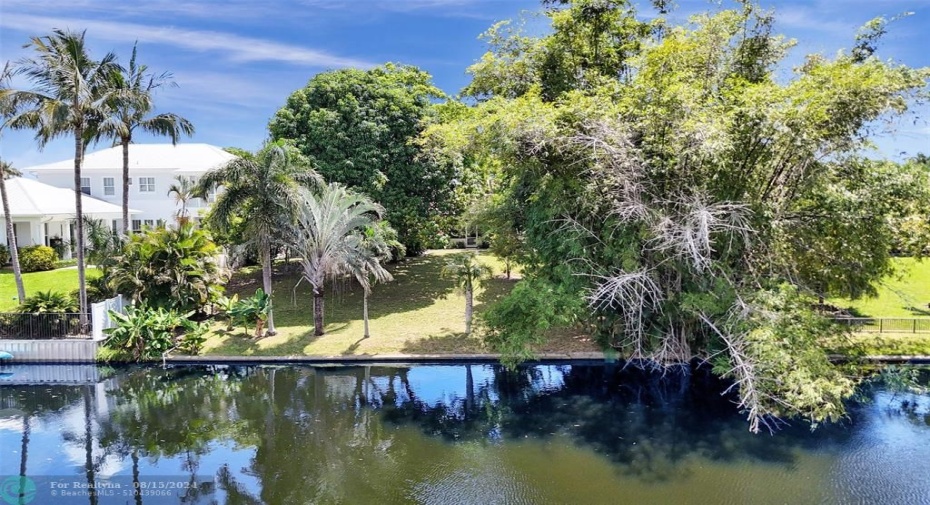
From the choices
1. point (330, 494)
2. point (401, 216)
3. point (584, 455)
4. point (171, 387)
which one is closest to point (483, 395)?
point (584, 455)

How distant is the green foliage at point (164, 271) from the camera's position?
16734 mm

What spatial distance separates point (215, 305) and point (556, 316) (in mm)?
11897

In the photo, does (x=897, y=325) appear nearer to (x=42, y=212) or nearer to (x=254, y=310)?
(x=254, y=310)

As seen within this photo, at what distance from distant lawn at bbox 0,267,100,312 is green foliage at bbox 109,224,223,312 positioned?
12.8ft

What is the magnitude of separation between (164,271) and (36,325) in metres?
3.40

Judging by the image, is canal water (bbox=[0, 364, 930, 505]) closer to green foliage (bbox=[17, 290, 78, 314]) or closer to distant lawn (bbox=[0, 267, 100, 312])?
green foliage (bbox=[17, 290, 78, 314])

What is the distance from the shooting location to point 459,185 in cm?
2255

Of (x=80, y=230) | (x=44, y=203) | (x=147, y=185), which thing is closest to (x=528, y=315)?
(x=80, y=230)

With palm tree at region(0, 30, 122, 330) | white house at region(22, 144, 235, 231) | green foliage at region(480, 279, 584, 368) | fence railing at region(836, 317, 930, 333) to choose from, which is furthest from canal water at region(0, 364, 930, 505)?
white house at region(22, 144, 235, 231)

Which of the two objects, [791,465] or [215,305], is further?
[215,305]

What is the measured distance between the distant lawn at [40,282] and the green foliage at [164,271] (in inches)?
154

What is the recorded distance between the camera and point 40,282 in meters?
21.3

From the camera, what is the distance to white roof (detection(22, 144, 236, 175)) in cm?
3028

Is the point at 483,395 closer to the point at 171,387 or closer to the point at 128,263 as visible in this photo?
the point at 171,387
